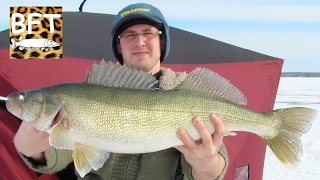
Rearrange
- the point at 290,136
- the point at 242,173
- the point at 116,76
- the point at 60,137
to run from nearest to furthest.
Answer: the point at 60,137
the point at 116,76
the point at 290,136
the point at 242,173

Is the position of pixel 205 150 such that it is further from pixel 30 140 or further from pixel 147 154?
pixel 30 140

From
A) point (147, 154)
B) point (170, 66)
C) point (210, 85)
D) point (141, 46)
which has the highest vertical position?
point (170, 66)

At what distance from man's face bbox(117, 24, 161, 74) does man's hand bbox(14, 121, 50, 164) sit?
0.73m

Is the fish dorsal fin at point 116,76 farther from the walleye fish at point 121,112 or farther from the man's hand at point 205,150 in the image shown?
the man's hand at point 205,150

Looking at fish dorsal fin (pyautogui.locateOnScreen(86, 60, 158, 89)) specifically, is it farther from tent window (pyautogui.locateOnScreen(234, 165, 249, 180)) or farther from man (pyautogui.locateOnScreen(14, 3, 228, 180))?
tent window (pyautogui.locateOnScreen(234, 165, 249, 180))

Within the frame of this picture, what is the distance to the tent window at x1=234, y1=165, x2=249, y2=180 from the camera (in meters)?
3.15

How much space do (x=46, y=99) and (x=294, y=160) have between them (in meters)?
1.28

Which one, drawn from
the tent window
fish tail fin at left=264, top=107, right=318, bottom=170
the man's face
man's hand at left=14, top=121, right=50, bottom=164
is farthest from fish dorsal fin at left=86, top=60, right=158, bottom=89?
the tent window

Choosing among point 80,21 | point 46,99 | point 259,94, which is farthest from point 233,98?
point 80,21

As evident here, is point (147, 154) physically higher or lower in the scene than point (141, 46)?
lower

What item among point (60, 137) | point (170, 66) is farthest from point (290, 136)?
point (170, 66)

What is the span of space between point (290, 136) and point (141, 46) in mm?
1002

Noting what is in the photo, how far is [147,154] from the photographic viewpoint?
6.83 ft

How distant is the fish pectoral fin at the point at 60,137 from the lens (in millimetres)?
1603
